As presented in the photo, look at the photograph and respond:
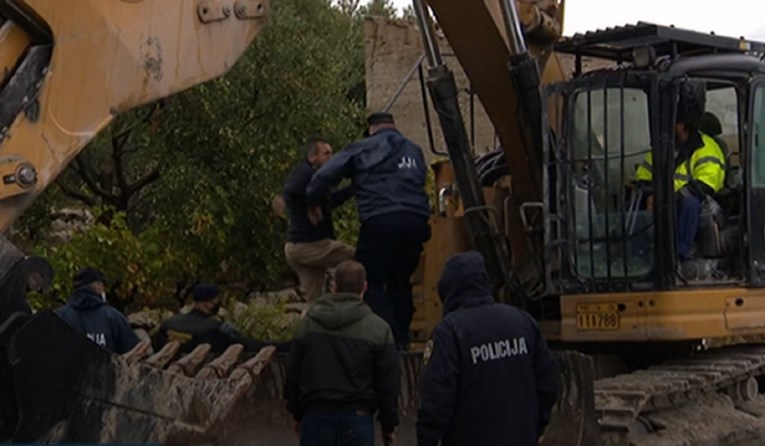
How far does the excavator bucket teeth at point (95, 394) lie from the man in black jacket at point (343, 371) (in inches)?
21.0

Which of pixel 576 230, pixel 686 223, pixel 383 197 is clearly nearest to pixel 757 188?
pixel 686 223

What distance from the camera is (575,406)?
8117 millimetres

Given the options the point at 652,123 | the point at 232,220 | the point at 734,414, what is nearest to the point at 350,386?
the point at 652,123

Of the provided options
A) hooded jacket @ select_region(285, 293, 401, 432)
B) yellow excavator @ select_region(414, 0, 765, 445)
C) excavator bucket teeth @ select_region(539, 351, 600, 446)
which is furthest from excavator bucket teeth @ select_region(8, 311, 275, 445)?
yellow excavator @ select_region(414, 0, 765, 445)

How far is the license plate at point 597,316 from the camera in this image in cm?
899

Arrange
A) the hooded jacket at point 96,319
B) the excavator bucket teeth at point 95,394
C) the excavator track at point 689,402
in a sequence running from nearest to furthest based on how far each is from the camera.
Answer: the excavator bucket teeth at point 95,394, the excavator track at point 689,402, the hooded jacket at point 96,319

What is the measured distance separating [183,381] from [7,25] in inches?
79.1

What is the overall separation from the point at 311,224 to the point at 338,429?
125 inches

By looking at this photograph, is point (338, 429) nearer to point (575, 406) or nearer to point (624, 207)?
point (575, 406)

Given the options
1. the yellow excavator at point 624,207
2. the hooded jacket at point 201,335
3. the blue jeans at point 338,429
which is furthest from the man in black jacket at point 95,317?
the yellow excavator at point 624,207

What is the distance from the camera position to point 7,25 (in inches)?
233

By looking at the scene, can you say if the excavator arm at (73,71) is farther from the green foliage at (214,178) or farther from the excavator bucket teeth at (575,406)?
the green foliage at (214,178)

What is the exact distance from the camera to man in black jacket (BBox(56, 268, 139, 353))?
28.4 ft

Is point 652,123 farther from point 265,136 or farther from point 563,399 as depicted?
point 265,136
